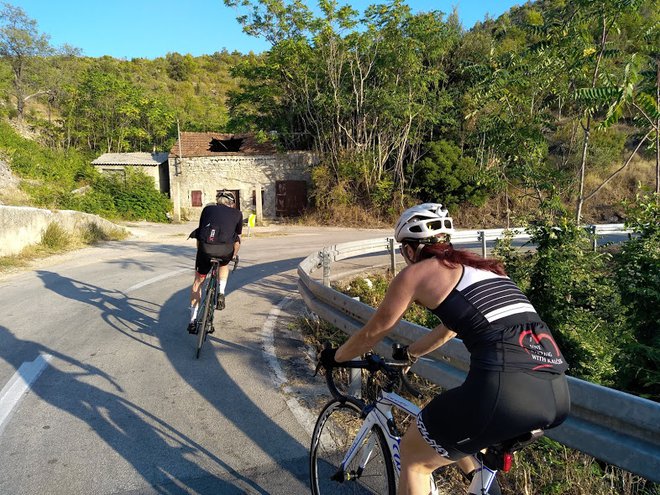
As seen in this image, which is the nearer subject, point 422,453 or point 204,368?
point 422,453

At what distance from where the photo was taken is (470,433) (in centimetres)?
203

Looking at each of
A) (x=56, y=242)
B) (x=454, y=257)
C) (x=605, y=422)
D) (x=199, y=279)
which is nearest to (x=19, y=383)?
(x=199, y=279)

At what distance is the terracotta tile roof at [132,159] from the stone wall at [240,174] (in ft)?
8.63

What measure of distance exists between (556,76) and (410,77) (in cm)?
1981

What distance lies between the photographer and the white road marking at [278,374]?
166 inches

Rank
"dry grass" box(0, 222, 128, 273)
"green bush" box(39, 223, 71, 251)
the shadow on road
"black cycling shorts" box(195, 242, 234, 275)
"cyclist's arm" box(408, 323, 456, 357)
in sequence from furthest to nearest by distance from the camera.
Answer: "green bush" box(39, 223, 71, 251)
"dry grass" box(0, 222, 128, 273)
"black cycling shorts" box(195, 242, 234, 275)
the shadow on road
"cyclist's arm" box(408, 323, 456, 357)

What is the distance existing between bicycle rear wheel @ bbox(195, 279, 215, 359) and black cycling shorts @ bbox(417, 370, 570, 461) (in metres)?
4.23

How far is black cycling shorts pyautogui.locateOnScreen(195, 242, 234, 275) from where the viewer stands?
6371mm

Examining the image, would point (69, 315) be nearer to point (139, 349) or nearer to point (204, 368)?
point (139, 349)

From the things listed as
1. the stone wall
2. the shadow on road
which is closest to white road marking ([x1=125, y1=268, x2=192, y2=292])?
the shadow on road

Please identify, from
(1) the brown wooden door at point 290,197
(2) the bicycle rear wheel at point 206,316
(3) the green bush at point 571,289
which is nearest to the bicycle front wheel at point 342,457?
(2) the bicycle rear wheel at point 206,316

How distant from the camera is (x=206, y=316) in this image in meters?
5.96

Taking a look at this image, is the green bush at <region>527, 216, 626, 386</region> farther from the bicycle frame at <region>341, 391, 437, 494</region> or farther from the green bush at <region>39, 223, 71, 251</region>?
the green bush at <region>39, 223, 71, 251</region>

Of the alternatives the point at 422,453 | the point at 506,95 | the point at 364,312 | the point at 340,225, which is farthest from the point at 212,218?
the point at 340,225
